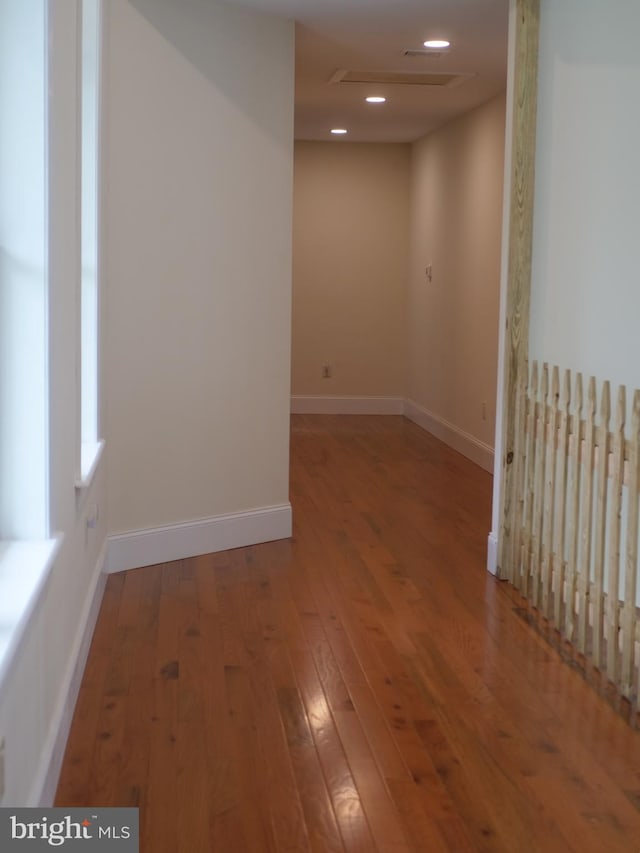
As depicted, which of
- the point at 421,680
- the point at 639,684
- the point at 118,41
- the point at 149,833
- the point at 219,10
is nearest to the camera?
the point at 149,833

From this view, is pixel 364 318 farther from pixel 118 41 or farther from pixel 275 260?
pixel 118 41

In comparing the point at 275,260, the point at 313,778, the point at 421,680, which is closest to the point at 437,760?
the point at 313,778

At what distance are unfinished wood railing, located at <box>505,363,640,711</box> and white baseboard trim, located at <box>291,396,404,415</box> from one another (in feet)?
18.6

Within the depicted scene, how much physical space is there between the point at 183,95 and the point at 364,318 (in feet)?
18.0

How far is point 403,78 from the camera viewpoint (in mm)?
6754

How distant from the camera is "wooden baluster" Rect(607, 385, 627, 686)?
349 cm

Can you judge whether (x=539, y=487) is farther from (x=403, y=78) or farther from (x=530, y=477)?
(x=403, y=78)

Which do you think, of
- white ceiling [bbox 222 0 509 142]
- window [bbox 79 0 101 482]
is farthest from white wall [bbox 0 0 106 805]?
white ceiling [bbox 222 0 509 142]

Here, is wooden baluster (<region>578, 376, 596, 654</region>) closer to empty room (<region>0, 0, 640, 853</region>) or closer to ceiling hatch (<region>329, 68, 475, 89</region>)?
empty room (<region>0, 0, 640, 853</region>)

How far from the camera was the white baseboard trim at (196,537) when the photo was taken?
485 cm

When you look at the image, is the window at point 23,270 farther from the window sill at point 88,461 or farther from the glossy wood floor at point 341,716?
the glossy wood floor at point 341,716

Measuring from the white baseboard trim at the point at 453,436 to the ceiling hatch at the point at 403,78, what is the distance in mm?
2519

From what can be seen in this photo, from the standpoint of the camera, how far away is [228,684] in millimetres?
3506

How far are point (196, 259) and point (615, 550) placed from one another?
2.47 meters
